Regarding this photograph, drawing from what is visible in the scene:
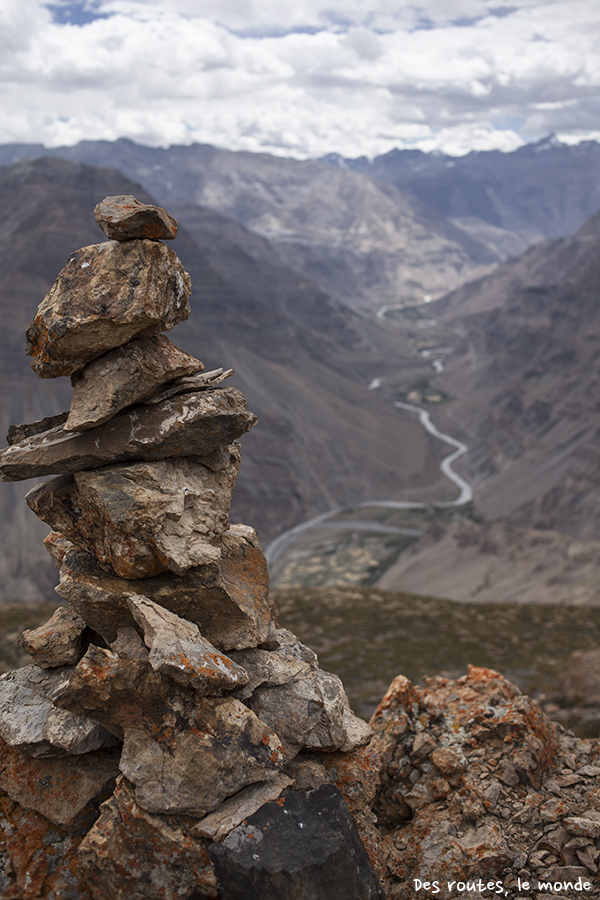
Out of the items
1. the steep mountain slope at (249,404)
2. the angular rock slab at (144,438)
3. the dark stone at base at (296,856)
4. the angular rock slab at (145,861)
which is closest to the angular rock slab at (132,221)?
the angular rock slab at (144,438)

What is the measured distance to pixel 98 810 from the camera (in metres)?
11.7

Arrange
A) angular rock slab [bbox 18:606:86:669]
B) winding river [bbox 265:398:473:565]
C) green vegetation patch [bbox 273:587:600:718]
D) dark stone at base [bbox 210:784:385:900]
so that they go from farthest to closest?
winding river [bbox 265:398:473:565] < green vegetation patch [bbox 273:587:600:718] < angular rock slab [bbox 18:606:86:669] < dark stone at base [bbox 210:784:385:900]

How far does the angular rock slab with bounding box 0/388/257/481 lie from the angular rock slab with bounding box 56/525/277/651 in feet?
7.18

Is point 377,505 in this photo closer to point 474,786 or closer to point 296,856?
point 474,786

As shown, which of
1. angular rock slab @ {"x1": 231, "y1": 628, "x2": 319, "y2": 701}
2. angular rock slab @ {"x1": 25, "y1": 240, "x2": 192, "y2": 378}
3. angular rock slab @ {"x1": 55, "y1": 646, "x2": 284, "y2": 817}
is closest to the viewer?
angular rock slab @ {"x1": 55, "y1": 646, "x2": 284, "y2": 817}

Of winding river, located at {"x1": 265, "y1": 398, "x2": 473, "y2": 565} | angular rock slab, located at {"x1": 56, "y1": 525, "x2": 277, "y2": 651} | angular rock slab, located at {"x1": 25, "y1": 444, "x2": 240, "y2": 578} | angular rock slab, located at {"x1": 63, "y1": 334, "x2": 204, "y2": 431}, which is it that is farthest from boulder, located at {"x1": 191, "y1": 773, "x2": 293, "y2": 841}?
winding river, located at {"x1": 265, "y1": 398, "x2": 473, "y2": 565}

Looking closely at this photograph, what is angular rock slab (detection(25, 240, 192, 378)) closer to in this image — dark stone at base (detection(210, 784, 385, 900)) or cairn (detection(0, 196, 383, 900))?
cairn (detection(0, 196, 383, 900))

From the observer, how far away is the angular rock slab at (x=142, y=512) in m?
12.4

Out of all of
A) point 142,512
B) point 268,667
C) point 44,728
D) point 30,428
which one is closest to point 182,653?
point 268,667

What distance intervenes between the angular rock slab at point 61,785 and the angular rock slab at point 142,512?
3.56 m

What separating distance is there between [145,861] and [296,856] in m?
2.51

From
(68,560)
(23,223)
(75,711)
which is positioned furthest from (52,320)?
(23,223)

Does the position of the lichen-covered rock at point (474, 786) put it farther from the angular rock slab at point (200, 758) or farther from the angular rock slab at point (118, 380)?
the angular rock slab at point (118, 380)

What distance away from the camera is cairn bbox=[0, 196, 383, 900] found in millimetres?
10688
